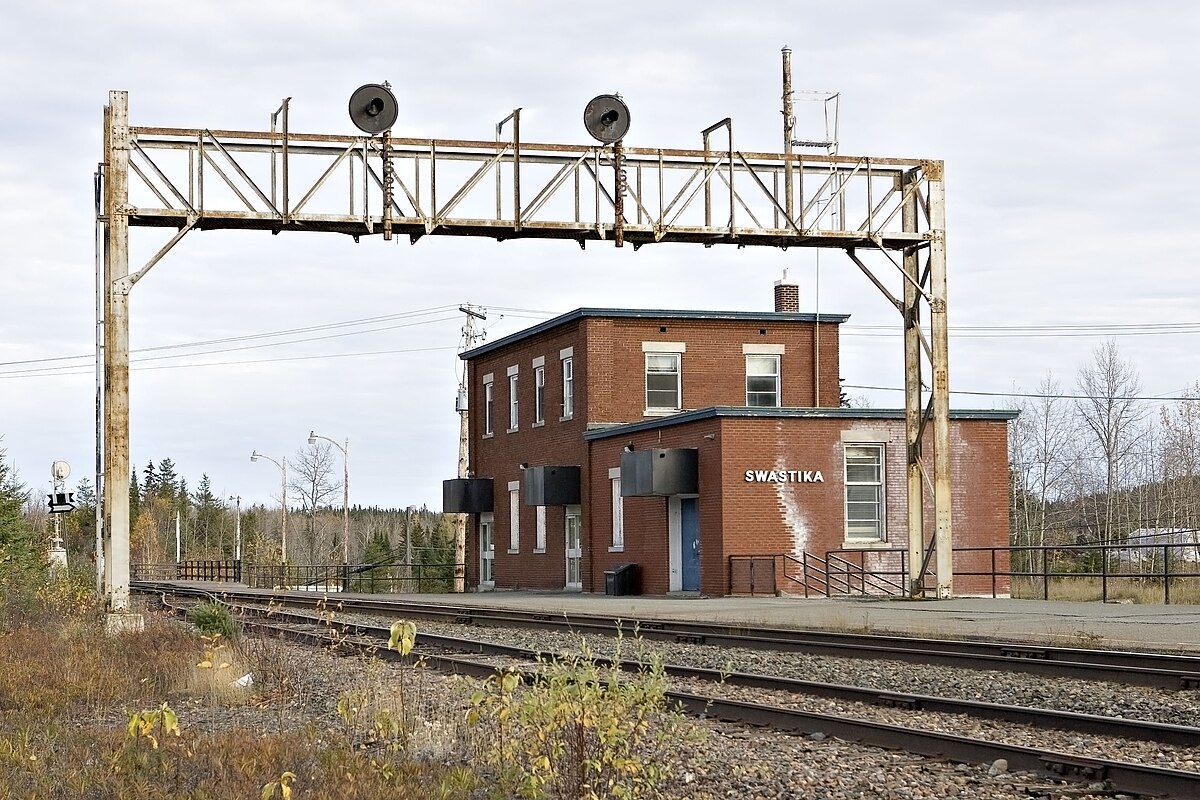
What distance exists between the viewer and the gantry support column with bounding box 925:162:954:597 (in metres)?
27.0

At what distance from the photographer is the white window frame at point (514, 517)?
143 ft

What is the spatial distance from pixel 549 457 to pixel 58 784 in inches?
1274

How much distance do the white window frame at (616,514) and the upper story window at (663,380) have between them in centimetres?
263

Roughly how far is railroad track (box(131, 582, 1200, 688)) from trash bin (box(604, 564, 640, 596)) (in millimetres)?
10922

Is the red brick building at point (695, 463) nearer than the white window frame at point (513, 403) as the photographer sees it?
Yes

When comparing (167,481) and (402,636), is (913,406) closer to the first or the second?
(402,636)

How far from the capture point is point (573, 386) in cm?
3941

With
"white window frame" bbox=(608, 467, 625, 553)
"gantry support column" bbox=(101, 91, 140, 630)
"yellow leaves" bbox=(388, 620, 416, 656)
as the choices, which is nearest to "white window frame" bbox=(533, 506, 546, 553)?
"white window frame" bbox=(608, 467, 625, 553)

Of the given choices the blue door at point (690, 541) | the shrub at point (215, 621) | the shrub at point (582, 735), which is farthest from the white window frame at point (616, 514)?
the shrub at point (582, 735)

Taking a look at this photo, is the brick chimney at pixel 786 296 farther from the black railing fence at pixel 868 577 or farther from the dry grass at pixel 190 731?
the dry grass at pixel 190 731

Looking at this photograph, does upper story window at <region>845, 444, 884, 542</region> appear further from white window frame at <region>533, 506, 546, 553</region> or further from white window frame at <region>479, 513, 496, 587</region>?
white window frame at <region>479, 513, 496, 587</region>

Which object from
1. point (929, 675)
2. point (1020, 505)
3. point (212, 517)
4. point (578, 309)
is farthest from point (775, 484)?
point (212, 517)

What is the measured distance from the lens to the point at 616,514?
3706 centimetres

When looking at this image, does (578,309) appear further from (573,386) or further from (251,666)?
(251,666)
